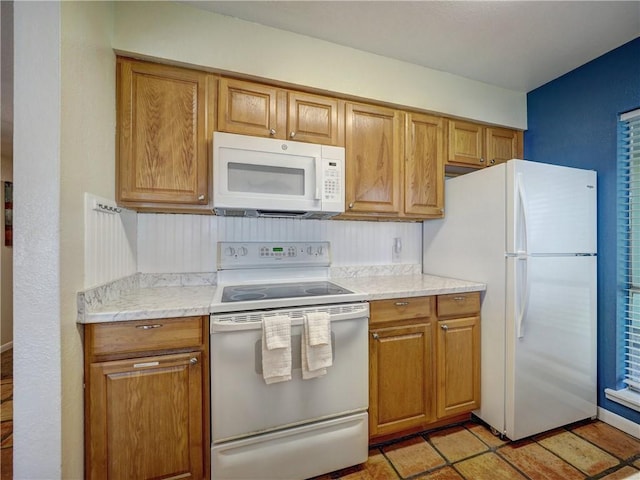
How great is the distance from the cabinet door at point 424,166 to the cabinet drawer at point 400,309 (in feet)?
2.16

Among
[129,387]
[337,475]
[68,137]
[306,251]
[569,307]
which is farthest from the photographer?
[306,251]

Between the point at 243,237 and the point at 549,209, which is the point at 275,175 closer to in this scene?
the point at 243,237

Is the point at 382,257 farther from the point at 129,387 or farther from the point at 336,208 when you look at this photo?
the point at 129,387

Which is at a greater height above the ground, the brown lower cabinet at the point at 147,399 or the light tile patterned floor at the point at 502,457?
the brown lower cabinet at the point at 147,399

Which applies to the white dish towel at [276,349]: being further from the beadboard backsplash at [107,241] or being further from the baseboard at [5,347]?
the baseboard at [5,347]

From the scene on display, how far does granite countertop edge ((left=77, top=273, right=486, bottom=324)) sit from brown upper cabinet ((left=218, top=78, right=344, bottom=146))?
94cm

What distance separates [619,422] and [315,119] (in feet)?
8.77

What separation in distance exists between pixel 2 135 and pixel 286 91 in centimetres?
287

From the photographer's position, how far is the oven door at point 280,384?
52.5 inches

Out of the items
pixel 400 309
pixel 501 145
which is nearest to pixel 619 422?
pixel 400 309

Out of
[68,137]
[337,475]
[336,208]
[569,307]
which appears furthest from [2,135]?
[569,307]

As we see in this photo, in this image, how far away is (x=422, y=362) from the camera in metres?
1.75

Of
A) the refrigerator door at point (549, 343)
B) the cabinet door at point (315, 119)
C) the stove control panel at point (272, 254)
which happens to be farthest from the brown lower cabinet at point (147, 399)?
the refrigerator door at point (549, 343)

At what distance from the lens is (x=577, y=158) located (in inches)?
82.6
